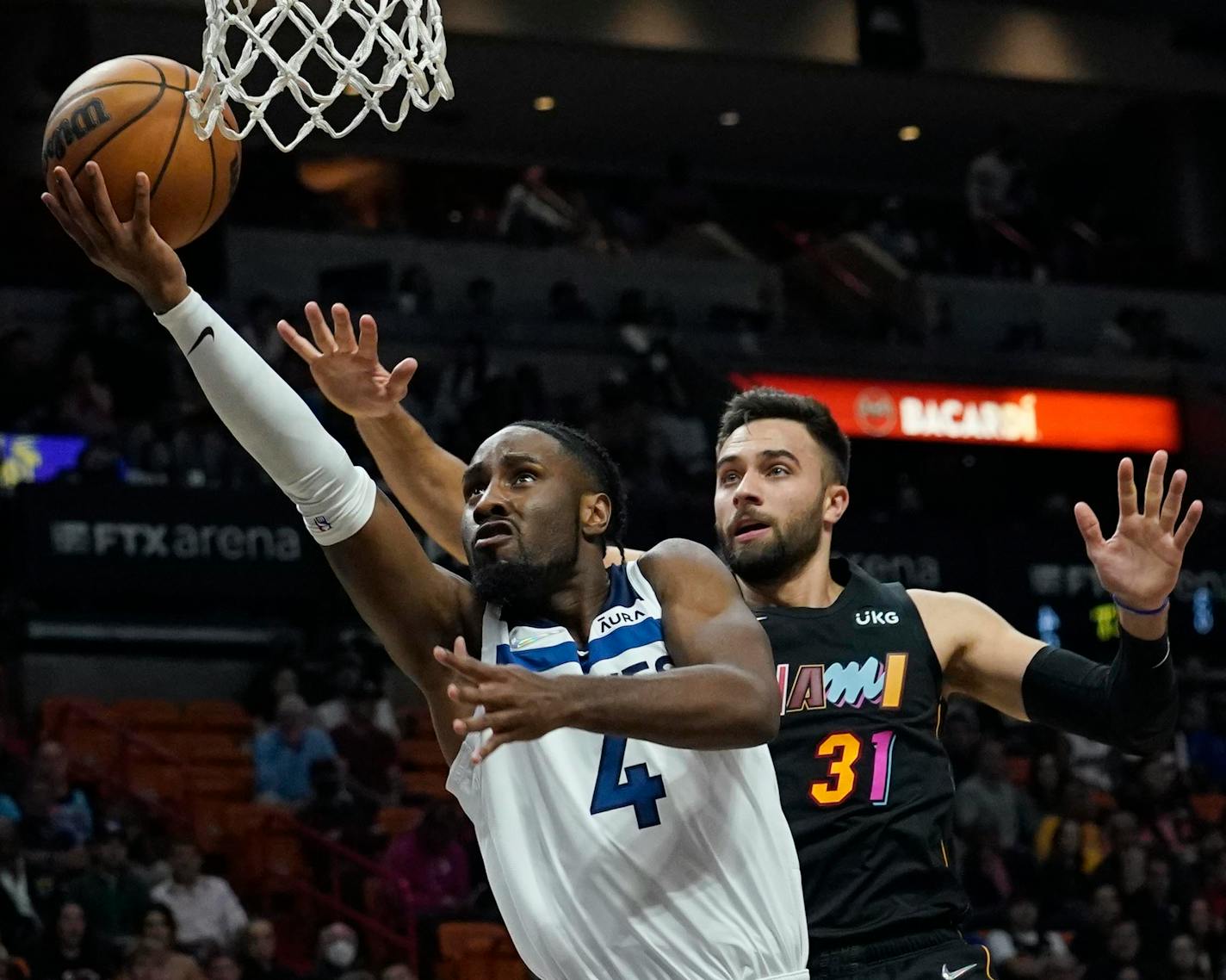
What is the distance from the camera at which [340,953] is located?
9227mm

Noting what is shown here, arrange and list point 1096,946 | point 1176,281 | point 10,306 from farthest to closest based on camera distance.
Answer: point 1176,281
point 10,306
point 1096,946

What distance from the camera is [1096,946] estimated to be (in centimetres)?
1079

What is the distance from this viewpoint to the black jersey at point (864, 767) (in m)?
4.35

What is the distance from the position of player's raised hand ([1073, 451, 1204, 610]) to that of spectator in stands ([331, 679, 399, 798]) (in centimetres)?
761

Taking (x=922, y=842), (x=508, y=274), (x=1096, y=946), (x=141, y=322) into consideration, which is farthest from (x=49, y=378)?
(x=922, y=842)

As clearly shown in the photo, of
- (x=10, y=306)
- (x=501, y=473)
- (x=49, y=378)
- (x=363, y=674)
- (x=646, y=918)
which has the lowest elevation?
(x=646, y=918)

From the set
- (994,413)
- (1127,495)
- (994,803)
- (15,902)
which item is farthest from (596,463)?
(994,413)

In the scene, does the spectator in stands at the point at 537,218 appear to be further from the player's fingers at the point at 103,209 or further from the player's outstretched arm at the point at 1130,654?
the player's fingers at the point at 103,209

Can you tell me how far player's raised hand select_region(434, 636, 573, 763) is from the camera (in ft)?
10.6

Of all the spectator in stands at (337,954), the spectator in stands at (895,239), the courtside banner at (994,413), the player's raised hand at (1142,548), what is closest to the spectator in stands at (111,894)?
the spectator in stands at (337,954)

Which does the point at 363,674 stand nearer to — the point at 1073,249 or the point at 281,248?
the point at 281,248

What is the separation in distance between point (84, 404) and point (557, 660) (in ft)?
36.1

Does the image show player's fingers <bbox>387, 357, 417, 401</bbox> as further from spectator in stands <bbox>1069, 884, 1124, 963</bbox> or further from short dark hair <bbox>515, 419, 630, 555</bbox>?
spectator in stands <bbox>1069, 884, 1124, 963</bbox>

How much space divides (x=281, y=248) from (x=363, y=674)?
6446 millimetres
